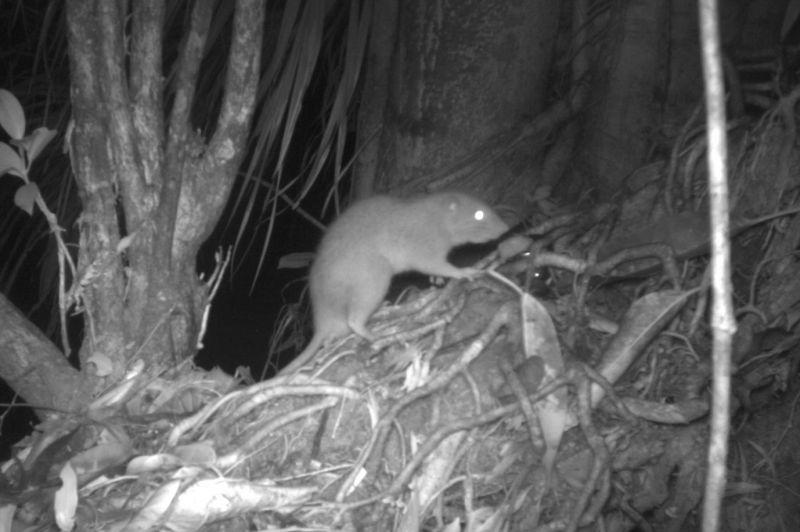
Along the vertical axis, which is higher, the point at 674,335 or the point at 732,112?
the point at 732,112

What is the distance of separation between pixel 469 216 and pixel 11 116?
5.57 ft

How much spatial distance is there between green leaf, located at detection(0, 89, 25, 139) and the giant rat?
1.22 meters

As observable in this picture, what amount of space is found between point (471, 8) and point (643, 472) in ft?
5.63

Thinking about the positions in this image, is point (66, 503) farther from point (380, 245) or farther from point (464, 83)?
point (464, 83)

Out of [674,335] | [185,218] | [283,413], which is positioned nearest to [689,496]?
[674,335]

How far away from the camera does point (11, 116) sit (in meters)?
2.42

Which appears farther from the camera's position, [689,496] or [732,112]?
[732,112]

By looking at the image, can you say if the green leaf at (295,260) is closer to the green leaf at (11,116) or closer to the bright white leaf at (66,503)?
the green leaf at (11,116)

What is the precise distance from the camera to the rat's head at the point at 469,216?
3.54 metres

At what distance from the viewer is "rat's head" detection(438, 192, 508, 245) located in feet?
11.6

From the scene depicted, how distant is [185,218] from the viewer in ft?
8.87

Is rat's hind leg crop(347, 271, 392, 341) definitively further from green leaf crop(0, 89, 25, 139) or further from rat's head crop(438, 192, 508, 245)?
green leaf crop(0, 89, 25, 139)

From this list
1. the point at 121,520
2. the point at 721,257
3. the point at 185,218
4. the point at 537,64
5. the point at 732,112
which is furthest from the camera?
the point at 537,64

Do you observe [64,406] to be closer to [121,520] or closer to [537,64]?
[121,520]
